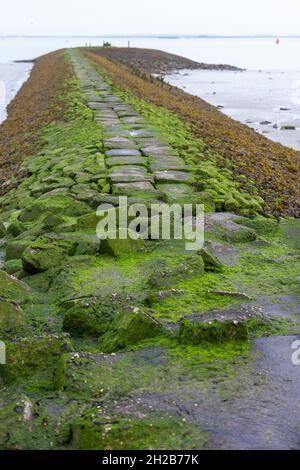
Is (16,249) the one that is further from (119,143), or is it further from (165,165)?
(119,143)

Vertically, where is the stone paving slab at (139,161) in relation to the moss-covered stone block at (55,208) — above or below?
above

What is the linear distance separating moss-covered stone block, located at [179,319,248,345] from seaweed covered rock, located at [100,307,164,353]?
17 cm

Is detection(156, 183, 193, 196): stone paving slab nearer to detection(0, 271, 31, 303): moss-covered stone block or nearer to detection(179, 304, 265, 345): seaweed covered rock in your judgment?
detection(0, 271, 31, 303): moss-covered stone block

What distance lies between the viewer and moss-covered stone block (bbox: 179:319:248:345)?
2945 millimetres

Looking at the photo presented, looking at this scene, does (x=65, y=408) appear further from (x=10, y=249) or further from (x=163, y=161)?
(x=163, y=161)

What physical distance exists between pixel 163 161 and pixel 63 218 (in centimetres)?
218

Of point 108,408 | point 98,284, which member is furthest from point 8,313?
point 108,408

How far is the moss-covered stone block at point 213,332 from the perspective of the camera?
116 inches

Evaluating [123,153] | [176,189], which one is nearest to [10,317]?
[176,189]

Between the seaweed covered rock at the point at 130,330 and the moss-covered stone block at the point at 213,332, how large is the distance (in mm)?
171

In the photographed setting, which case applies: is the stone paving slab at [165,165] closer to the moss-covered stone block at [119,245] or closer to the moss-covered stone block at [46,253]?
the moss-covered stone block at [119,245]

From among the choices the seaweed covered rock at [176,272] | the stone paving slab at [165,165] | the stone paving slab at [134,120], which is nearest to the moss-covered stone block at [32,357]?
the seaweed covered rock at [176,272]

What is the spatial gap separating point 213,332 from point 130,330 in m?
0.43

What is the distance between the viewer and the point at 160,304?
3.44 m
